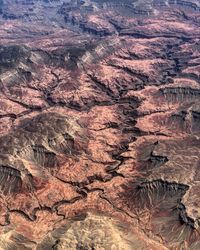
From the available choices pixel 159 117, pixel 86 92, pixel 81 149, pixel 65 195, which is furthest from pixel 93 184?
pixel 86 92

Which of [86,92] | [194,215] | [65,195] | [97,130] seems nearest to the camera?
[194,215]

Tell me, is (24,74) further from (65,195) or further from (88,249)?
(88,249)

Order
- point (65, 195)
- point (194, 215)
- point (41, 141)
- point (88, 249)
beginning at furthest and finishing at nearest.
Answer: point (41, 141) < point (65, 195) < point (194, 215) < point (88, 249)

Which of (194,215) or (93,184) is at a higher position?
(194,215)

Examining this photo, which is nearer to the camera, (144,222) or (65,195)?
(144,222)

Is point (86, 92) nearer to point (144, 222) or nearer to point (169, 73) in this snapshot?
point (169, 73)

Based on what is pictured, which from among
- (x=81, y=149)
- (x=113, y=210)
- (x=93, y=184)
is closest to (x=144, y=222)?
(x=113, y=210)
